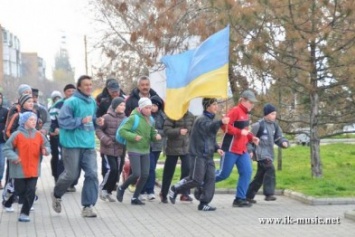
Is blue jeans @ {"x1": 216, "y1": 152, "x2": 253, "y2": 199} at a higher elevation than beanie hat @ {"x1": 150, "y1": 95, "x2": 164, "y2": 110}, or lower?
lower

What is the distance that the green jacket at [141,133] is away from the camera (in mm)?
11836

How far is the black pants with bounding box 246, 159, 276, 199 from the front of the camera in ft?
40.0

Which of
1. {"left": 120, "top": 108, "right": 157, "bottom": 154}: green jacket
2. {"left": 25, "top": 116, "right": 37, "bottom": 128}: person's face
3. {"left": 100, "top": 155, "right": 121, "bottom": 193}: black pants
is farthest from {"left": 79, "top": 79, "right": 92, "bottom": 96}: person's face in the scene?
{"left": 100, "top": 155, "right": 121, "bottom": 193}: black pants

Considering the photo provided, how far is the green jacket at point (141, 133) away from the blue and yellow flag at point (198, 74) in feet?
1.47

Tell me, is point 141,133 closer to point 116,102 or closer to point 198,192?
point 116,102

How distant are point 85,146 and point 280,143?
3195mm

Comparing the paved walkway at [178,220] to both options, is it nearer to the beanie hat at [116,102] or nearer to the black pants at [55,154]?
the beanie hat at [116,102]

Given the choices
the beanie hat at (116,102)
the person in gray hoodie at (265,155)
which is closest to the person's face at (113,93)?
the beanie hat at (116,102)

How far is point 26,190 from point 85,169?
32.1 inches

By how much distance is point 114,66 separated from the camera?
2920cm

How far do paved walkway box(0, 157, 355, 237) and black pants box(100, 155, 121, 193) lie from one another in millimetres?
259

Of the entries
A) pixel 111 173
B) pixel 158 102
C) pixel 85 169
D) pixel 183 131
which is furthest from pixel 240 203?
pixel 85 169

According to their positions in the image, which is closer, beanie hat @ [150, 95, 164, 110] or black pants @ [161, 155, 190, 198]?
black pants @ [161, 155, 190, 198]

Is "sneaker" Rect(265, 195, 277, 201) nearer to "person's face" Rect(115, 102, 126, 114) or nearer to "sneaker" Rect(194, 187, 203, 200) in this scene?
"sneaker" Rect(194, 187, 203, 200)
